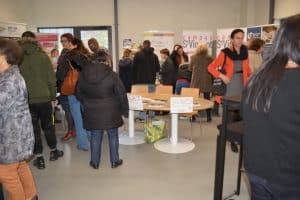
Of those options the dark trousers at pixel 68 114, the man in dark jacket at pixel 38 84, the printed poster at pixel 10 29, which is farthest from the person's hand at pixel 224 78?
the printed poster at pixel 10 29

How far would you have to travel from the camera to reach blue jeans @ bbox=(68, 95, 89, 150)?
3997 millimetres

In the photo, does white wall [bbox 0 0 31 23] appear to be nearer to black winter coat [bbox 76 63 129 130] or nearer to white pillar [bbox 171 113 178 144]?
black winter coat [bbox 76 63 129 130]

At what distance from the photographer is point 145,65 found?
5.58 metres

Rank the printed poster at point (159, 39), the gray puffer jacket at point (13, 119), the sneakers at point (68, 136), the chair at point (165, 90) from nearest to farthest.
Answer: the gray puffer jacket at point (13, 119) < the sneakers at point (68, 136) < the chair at point (165, 90) < the printed poster at point (159, 39)

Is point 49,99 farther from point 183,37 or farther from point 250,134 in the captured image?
point 183,37

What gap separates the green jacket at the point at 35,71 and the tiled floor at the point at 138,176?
0.83m

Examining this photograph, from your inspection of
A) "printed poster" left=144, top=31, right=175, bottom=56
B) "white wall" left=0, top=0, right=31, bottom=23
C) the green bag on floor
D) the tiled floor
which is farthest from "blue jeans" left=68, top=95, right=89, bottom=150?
"printed poster" left=144, top=31, right=175, bottom=56

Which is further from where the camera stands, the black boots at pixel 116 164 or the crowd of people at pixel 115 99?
the black boots at pixel 116 164

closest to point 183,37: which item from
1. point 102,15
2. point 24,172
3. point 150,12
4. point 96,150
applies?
point 150,12

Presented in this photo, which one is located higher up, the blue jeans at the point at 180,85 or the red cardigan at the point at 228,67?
the red cardigan at the point at 228,67

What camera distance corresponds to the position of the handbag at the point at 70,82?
3859 mm

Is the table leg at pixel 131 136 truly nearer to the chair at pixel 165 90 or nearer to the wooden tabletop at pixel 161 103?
the wooden tabletop at pixel 161 103

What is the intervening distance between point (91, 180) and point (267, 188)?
2.24m

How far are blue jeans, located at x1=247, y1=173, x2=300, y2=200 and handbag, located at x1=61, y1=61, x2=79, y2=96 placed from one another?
2.90 meters
